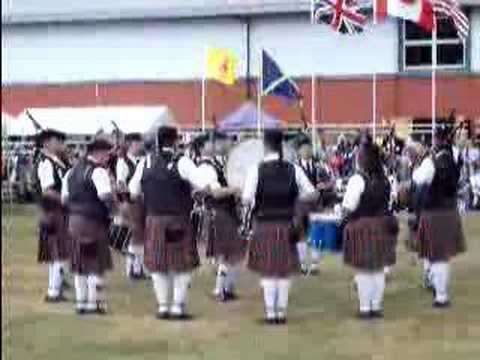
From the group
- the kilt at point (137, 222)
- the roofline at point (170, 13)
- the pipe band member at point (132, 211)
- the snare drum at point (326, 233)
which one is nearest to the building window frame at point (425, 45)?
the roofline at point (170, 13)

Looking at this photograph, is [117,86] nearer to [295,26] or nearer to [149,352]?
[295,26]

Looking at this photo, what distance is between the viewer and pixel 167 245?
10.7 meters

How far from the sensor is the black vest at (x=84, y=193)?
10.8 m

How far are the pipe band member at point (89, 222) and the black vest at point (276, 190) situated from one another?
137 cm

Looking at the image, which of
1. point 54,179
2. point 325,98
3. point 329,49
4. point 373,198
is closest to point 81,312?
point 54,179

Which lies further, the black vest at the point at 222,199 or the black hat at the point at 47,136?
the black hat at the point at 47,136

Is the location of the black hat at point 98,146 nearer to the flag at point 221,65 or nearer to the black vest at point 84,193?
the black vest at point 84,193

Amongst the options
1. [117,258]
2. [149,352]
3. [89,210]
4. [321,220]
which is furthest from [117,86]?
[149,352]

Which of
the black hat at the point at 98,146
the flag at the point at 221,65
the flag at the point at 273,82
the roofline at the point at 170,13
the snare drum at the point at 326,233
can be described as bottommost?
the snare drum at the point at 326,233

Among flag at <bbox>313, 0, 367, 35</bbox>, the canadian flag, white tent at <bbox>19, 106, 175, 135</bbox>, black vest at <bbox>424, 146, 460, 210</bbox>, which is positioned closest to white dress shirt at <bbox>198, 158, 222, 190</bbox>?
black vest at <bbox>424, 146, 460, 210</bbox>

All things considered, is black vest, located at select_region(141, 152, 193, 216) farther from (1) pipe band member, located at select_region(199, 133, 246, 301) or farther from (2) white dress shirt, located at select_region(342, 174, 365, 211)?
(2) white dress shirt, located at select_region(342, 174, 365, 211)

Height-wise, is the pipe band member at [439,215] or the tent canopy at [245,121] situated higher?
the tent canopy at [245,121]

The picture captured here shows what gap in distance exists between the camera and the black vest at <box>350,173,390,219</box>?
421 inches

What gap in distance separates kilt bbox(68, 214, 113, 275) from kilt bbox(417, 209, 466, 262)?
10.2 feet
